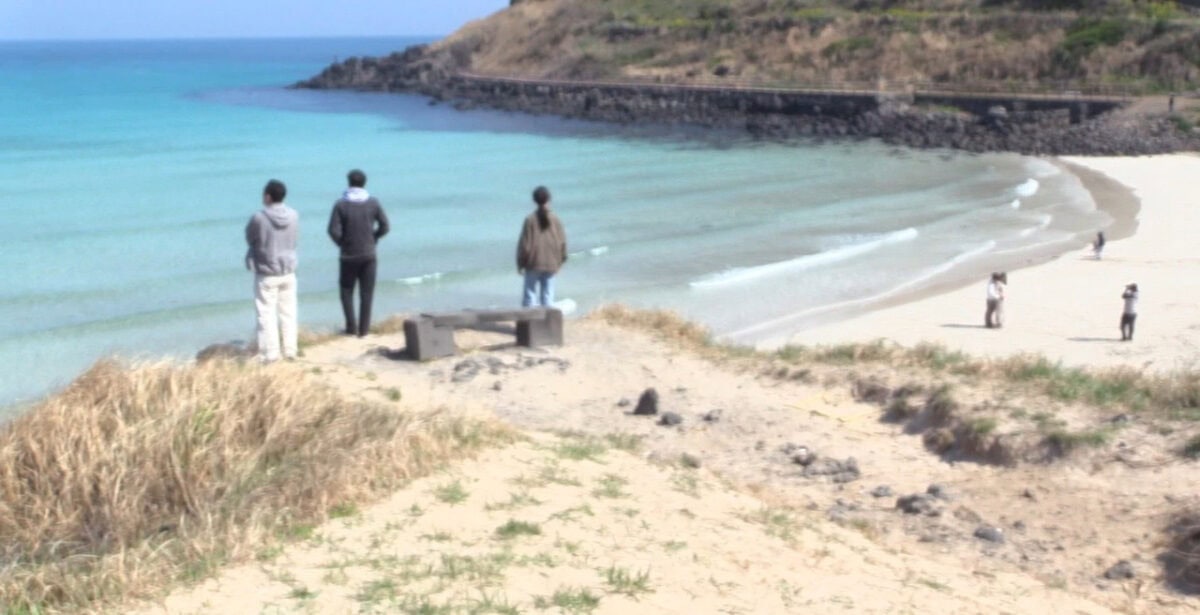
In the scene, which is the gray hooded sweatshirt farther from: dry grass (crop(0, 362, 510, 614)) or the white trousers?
dry grass (crop(0, 362, 510, 614))

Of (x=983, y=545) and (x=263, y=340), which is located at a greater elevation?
(x=263, y=340)

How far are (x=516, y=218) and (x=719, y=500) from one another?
22012 millimetres

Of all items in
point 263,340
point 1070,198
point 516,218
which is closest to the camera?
point 263,340

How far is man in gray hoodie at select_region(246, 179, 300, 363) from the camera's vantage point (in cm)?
895

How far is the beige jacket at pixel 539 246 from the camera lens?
10.8 m

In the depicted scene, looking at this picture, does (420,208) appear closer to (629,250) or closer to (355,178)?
(629,250)

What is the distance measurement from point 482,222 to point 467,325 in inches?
696

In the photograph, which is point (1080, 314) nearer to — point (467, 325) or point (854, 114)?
point (467, 325)

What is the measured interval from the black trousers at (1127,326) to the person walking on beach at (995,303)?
1.49 metres

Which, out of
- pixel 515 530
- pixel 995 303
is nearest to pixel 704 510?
pixel 515 530

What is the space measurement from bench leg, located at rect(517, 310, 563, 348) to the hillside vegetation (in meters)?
43.8

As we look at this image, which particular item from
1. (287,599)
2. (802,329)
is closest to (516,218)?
(802,329)

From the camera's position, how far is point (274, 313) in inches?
360

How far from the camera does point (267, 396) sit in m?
6.28
